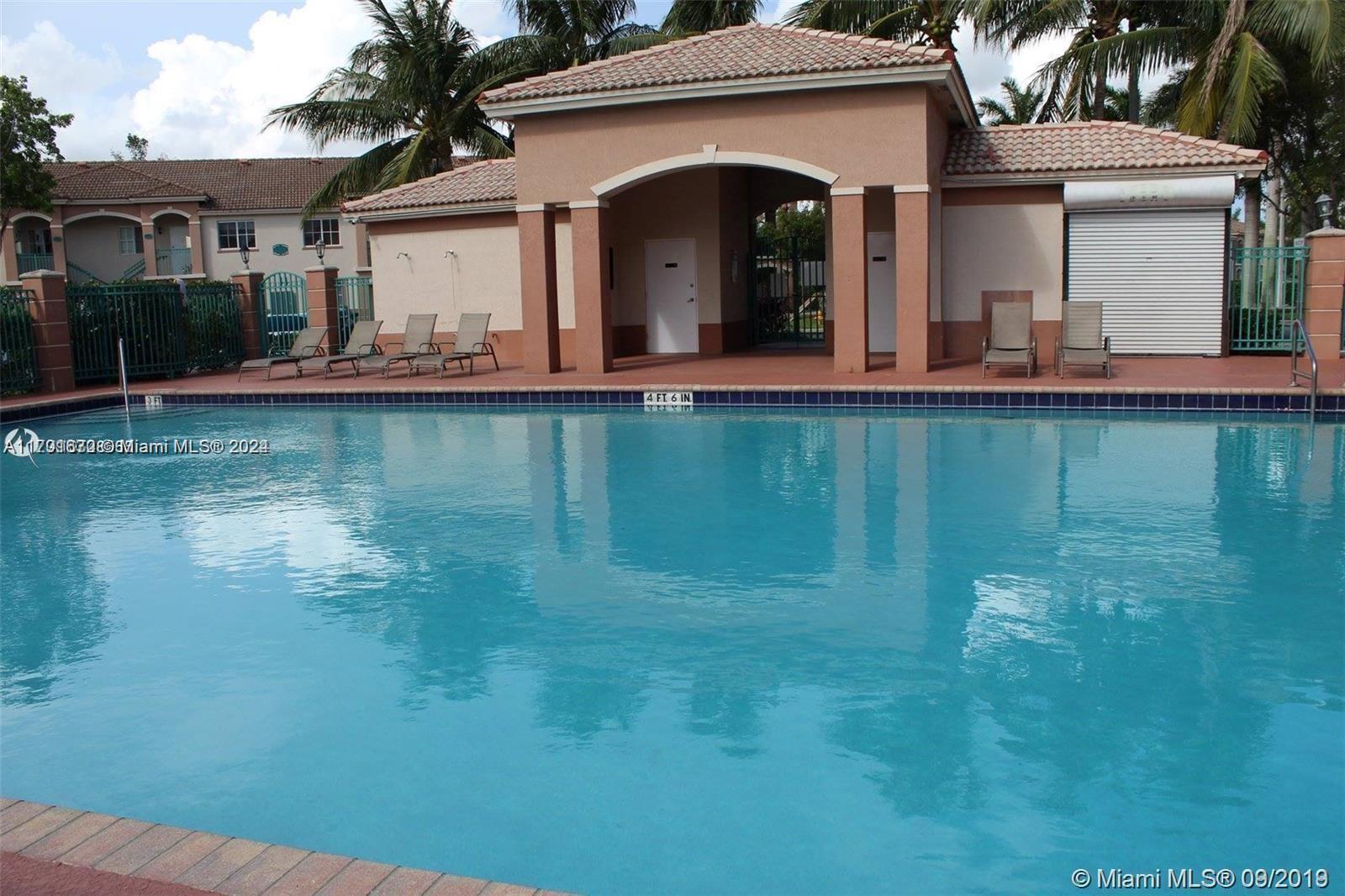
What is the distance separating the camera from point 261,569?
26.4 ft

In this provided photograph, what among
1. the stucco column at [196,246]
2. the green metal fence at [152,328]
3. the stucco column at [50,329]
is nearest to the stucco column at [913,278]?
the green metal fence at [152,328]

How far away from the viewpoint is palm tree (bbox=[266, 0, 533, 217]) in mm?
28484

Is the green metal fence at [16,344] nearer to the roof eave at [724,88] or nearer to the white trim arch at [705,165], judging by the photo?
the roof eave at [724,88]

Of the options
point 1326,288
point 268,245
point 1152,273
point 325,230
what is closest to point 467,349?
point 1152,273

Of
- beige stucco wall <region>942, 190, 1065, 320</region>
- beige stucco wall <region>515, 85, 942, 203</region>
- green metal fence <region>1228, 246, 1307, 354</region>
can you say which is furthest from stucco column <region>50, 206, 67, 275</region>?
green metal fence <region>1228, 246, 1307, 354</region>

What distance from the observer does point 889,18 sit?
25.6 meters

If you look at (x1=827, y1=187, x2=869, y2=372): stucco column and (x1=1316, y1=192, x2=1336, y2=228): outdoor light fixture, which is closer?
(x1=827, y1=187, x2=869, y2=372): stucco column

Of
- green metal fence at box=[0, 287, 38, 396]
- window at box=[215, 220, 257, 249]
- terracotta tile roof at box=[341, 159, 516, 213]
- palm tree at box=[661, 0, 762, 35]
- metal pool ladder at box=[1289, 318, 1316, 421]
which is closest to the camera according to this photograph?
metal pool ladder at box=[1289, 318, 1316, 421]

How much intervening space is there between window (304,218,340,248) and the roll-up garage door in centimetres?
3620

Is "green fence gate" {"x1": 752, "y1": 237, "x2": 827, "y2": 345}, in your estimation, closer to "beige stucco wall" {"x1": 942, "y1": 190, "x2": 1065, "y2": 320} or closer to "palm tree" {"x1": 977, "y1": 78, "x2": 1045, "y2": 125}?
"beige stucco wall" {"x1": 942, "y1": 190, "x2": 1065, "y2": 320}

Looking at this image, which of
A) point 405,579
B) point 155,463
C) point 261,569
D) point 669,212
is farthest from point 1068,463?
point 669,212

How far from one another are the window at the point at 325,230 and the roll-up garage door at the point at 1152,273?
36.2 m

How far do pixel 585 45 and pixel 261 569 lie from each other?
25238 mm

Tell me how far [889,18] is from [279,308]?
15.2 m
